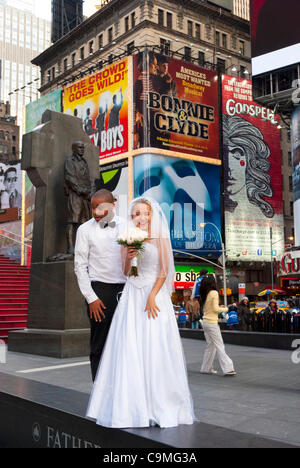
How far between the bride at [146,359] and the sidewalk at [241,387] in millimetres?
1319

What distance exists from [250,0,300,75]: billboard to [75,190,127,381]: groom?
38204 millimetres

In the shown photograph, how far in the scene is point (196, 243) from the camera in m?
48.0

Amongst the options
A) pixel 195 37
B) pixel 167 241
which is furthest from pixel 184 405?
pixel 195 37

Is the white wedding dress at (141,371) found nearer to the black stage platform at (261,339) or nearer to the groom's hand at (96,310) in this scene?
the groom's hand at (96,310)

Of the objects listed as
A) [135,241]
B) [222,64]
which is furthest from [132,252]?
[222,64]

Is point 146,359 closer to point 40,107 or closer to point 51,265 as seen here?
point 51,265

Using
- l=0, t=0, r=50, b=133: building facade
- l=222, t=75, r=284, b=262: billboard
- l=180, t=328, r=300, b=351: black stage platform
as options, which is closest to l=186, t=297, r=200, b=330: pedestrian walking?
l=180, t=328, r=300, b=351: black stage platform

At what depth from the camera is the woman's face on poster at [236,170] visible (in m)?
51.9

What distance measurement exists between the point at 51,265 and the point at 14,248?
1396cm

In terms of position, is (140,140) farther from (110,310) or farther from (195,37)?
(110,310)

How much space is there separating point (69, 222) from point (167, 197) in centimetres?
3499

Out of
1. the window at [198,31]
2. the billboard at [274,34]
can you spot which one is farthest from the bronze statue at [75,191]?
the window at [198,31]

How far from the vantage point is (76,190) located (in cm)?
1120

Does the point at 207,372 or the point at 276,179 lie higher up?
the point at 276,179
